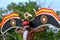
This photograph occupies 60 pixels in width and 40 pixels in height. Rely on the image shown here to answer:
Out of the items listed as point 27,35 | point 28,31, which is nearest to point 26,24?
point 28,31

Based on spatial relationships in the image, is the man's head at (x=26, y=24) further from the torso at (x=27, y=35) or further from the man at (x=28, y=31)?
the torso at (x=27, y=35)

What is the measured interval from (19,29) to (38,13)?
2.73 feet

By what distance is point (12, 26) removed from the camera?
7465mm

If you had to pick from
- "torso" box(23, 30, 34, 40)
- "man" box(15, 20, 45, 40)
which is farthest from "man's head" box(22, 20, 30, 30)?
"torso" box(23, 30, 34, 40)

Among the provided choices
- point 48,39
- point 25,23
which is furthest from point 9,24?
point 48,39

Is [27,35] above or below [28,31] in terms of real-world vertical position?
below

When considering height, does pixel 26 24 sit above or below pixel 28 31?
above

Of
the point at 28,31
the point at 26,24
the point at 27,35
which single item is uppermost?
the point at 26,24

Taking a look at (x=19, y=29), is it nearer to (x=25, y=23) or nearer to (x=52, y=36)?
(x=25, y=23)

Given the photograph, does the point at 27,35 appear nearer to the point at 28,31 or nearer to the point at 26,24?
the point at 28,31

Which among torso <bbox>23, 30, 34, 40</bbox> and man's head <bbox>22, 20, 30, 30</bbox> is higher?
man's head <bbox>22, 20, 30, 30</bbox>

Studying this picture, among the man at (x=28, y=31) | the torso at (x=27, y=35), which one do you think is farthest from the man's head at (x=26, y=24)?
the torso at (x=27, y=35)

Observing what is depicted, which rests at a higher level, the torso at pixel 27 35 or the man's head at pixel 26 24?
the man's head at pixel 26 24

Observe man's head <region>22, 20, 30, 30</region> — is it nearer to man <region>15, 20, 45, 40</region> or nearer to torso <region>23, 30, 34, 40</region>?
man <region>15, 20, 45, 40</region>
